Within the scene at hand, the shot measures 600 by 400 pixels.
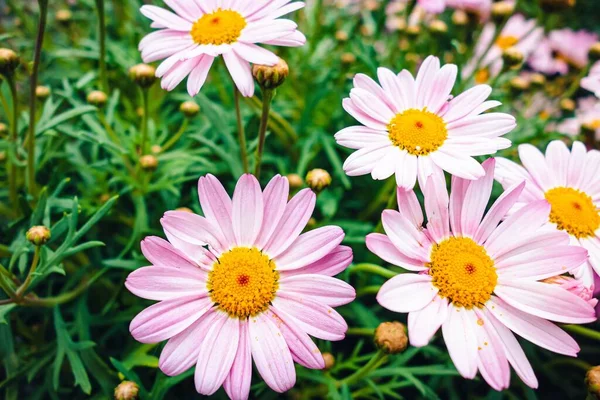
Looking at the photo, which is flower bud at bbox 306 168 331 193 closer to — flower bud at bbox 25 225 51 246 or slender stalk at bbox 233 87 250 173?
slender stalk at bbox 233 87 250 173

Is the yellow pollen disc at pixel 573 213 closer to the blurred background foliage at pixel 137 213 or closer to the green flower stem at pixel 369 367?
the blurred background foliage at pixel 137 213

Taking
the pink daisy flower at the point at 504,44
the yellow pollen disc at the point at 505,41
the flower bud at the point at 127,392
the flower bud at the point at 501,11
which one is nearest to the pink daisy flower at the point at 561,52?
the pink daisy flower at the point at 504,44

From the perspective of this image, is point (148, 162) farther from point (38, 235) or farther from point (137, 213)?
point (38, 235)

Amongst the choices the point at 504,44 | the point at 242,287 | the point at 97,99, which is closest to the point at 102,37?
the point at 97,99

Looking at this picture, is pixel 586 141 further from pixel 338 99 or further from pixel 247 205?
pixel 247 205

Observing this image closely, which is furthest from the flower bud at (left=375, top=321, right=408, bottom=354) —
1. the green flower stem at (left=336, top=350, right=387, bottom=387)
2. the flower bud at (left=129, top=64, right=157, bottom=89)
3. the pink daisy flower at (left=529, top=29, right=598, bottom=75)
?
the pink daisy flower at (left=529, top=29, right=598, bottom=75)

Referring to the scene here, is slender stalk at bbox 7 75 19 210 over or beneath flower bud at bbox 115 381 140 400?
over
